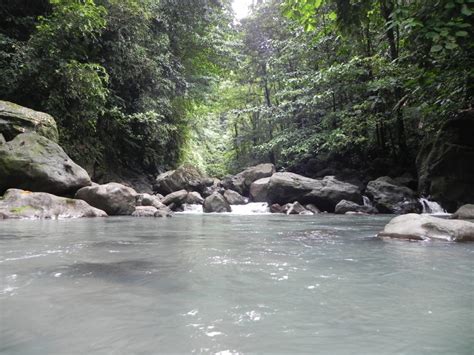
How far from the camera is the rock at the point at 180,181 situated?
13.9 metres

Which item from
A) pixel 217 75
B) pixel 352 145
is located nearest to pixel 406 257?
pixel 352 145

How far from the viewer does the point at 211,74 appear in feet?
59.4

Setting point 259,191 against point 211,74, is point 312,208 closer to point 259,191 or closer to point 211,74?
point 259,191

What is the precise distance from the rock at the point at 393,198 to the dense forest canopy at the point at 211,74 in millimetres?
1943

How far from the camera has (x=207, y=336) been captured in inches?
63.1

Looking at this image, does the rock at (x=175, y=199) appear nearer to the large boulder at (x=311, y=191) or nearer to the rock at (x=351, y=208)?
the large boulder at (x=311, y=191)

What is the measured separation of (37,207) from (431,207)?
9340mm

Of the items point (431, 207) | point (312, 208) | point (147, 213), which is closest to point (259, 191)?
point (312, 208)

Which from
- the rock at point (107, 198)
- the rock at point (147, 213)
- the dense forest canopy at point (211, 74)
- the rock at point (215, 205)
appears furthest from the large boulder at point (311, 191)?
the rock at point (107, 198)

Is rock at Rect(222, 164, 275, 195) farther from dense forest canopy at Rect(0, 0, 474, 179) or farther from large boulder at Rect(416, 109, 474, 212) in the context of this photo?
large boulder at Rect(416, 109, 474, 212)

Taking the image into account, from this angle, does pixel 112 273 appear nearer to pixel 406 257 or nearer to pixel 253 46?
pixel 406 257

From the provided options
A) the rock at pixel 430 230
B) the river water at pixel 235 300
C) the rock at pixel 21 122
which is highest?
the rock at pixel 21 122

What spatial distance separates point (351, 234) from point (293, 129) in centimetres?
1253

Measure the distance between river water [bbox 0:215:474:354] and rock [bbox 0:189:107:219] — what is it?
3.52 meters
